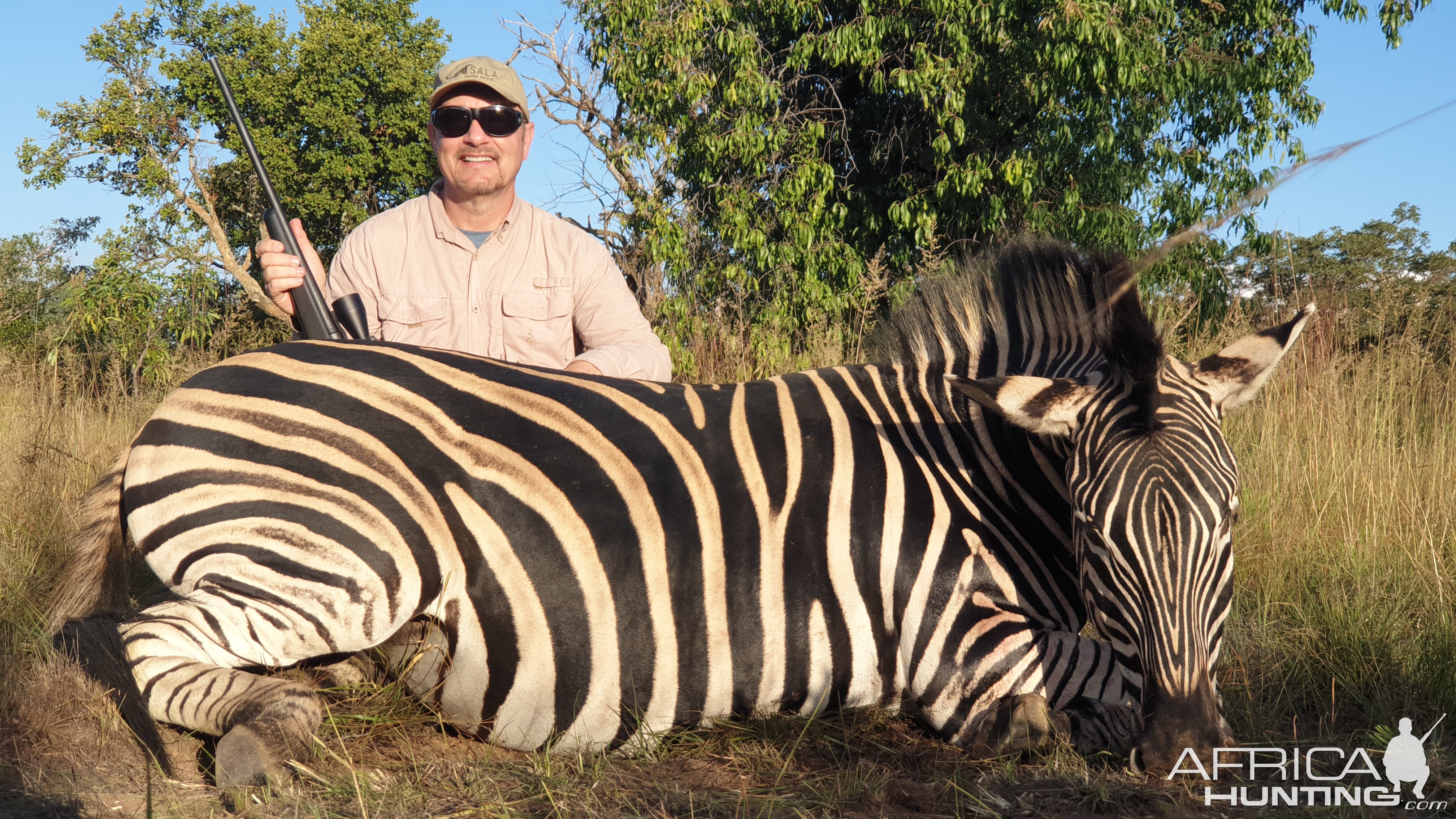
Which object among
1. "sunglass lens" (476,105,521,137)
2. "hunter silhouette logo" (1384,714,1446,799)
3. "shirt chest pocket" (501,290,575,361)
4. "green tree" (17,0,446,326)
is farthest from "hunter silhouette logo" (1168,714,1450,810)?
"green tree" (17,0,446,326)

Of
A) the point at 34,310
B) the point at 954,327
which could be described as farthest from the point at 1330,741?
the point at 34,310

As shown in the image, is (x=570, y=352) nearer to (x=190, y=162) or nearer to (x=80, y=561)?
(x=80, y=561)

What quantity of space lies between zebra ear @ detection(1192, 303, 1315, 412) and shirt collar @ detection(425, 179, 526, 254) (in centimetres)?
306

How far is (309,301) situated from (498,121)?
1166 millimetres

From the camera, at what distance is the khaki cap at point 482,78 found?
4320 mm

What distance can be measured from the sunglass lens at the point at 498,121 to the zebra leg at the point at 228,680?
256 centimetres

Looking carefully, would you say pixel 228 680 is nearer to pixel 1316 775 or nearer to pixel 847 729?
pixel 847 729

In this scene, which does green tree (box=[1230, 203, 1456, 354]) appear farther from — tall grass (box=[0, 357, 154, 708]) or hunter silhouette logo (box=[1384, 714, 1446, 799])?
tall grass (box=[0, 357, 154, 708])

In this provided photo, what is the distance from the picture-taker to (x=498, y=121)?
14.1ft

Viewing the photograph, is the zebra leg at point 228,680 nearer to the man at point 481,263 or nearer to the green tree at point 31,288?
the man at point 481,263

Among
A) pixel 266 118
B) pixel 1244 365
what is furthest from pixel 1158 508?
pixel 266 118

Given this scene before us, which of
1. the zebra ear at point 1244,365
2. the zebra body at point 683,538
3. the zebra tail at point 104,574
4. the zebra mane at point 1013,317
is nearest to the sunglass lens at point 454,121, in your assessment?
the zebra body at point 683,538

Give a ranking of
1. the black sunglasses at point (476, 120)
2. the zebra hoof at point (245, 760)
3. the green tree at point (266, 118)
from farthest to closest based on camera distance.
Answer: the green tree at point (266, 118)
the black sunglasses at point (476, 120)
the zebra hoof at point (245, 760)

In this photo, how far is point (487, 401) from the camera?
2746 mm
